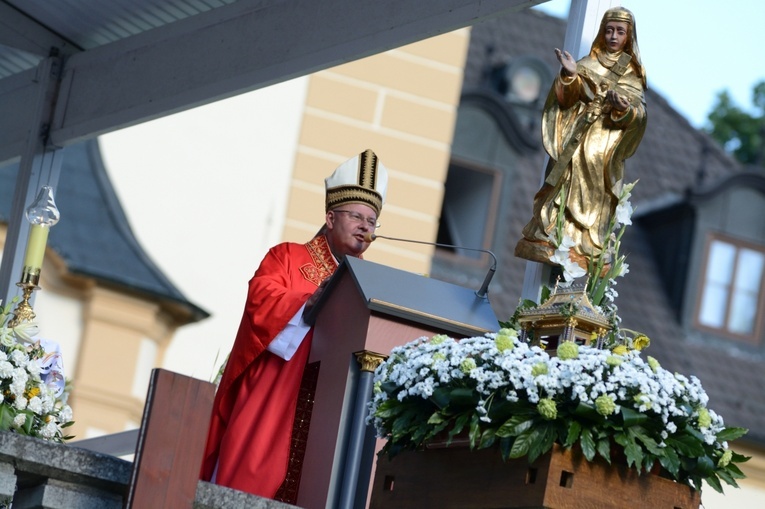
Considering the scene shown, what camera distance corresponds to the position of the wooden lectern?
6133mm

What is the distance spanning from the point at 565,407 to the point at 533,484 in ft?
0.85

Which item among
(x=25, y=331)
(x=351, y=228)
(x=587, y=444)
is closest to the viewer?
(x=587, y=444)

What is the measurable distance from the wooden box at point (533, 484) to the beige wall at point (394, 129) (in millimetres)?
10458

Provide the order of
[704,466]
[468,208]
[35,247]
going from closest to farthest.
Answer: [704,466]
[35,247]
[468,208]

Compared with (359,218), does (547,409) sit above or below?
below

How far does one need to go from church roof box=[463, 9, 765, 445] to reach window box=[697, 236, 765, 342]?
0.29m

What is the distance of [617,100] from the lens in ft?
20.7

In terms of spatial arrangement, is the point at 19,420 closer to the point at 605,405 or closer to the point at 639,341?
the point at 639,341

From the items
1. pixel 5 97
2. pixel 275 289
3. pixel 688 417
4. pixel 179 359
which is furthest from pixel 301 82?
pixel 688 417

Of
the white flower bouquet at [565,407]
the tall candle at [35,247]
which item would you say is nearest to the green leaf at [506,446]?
the white flower bouquet at [565,407]

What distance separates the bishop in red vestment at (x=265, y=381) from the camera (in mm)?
6793

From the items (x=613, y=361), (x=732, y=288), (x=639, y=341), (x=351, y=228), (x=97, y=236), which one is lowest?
(x=613, y=361)

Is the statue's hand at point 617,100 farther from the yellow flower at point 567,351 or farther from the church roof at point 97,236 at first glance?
the church roof at point 97,236

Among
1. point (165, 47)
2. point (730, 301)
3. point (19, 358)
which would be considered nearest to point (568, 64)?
point (19, 358)
